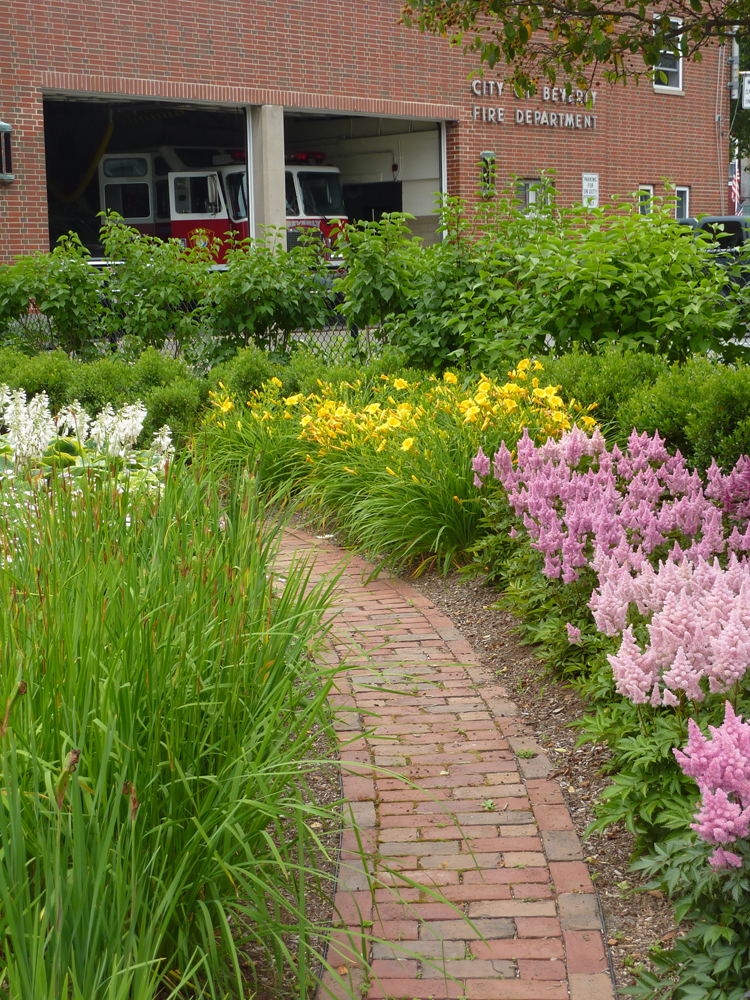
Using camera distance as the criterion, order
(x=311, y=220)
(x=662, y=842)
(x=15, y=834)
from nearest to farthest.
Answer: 1. (x=15, y=834)
2. (x=662, y=842)
3. (x=311, y=220)

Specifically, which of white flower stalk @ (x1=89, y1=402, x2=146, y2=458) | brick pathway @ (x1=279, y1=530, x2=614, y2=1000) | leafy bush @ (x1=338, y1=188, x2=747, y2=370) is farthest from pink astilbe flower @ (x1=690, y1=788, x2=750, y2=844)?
leafy bush @ (x1=338, y1=188, x2=747, y2=370)

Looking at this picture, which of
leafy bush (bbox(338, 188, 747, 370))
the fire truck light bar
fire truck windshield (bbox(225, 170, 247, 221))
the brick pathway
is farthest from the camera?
the fire truck light bar

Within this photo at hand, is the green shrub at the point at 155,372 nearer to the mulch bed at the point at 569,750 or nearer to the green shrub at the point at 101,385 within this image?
the green shrub at the point at 101,385

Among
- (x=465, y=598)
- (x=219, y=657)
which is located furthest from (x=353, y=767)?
(x=465, y=598)

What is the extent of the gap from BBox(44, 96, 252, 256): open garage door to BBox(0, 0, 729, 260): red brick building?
0.21 feet

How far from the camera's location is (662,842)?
121 inches

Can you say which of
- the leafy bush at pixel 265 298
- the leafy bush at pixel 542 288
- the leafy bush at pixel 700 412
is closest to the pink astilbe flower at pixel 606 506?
the leafy bush at pixel 700 412

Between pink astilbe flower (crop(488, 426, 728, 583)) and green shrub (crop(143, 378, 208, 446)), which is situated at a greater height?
green shrub (crop(143, 378, 208, 446))

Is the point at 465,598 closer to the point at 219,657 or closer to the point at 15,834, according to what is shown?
the point at 219,657

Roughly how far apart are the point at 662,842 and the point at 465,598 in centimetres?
254

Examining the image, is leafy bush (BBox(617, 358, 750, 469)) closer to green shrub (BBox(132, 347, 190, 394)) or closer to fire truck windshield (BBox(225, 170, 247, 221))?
green shrub (BBox(132, 347, 190, 394))

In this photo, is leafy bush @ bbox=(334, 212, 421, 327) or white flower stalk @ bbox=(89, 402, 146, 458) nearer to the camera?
white flower stalk @ bbox=(89, 402, 146, 458)

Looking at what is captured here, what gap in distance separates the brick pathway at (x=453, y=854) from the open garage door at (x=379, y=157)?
19.9 meters

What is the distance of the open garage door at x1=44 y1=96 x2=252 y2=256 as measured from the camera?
22250 mm
